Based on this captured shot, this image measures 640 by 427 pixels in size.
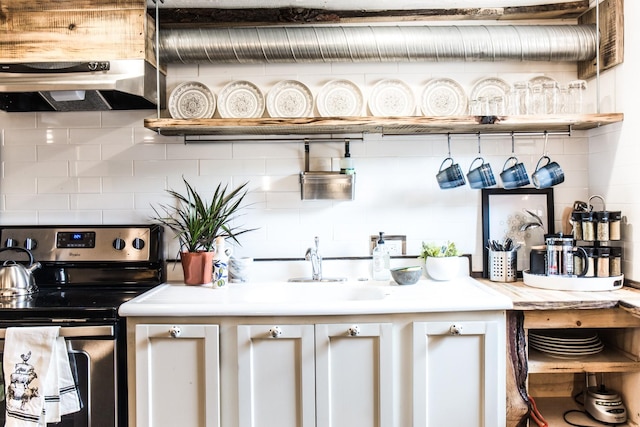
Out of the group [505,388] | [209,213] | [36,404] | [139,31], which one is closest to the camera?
[36,404]

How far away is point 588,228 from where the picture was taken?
2.32 m

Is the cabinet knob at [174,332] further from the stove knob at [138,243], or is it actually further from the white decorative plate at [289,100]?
the white decorative plate at [289,100]

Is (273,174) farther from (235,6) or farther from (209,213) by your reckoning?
(235,6)

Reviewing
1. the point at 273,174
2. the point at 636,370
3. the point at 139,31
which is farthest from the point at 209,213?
the point at 636,370

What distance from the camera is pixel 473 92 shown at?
256 centimetres

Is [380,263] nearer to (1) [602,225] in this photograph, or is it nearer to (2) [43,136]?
(1) [602,225]

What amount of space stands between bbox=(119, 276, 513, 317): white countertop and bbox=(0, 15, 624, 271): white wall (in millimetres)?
292

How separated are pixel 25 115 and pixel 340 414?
2293mm

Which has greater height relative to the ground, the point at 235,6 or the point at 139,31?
the point at 235,6

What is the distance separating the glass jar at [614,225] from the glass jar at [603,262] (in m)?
0.07

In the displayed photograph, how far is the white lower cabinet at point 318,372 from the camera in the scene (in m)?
1.93

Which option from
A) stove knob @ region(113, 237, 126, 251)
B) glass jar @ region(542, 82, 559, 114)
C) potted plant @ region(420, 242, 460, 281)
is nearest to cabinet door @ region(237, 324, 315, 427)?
potted plant @ region(420, 242, 460, 281)

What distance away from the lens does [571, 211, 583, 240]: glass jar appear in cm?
237

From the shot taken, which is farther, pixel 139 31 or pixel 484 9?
pixel 484 9
